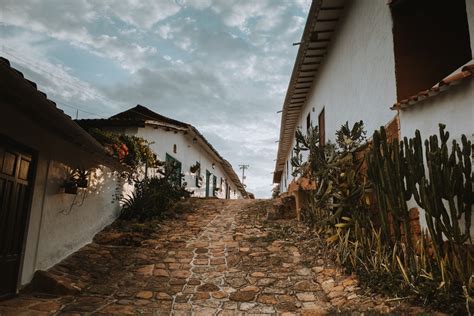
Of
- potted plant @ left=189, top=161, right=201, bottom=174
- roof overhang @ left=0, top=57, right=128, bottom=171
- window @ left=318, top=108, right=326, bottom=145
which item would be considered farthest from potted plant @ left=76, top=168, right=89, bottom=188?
potted plant @ left=189, top=161, right=201, bottom=174

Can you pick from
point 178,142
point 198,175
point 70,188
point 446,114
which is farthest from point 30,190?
point 198,175

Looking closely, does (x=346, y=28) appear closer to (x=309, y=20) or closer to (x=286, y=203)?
(x=309, y=20)

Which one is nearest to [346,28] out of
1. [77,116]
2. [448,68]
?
[448,68]

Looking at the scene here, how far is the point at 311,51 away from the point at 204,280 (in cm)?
652

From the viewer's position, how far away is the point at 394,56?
5191 millimetres

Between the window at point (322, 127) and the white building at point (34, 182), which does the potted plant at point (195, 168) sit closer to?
the window at point (322, 127)

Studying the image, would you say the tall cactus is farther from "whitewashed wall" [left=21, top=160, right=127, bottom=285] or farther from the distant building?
"whitewashed wall" [left=21, top=160, right=127, bottom=285]

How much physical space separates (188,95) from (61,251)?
13904mm

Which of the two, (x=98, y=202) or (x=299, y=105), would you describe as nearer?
(x=98, y=202)

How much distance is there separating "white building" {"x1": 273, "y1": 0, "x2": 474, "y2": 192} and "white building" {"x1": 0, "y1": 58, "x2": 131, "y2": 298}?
4.56 m

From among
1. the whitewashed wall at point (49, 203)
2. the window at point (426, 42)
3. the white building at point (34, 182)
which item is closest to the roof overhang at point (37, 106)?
the white building at point (34, 182)

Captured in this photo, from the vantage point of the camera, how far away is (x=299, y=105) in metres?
13.2

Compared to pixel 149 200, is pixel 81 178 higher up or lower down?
higher up

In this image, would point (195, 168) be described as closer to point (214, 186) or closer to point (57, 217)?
point (214, 186)
